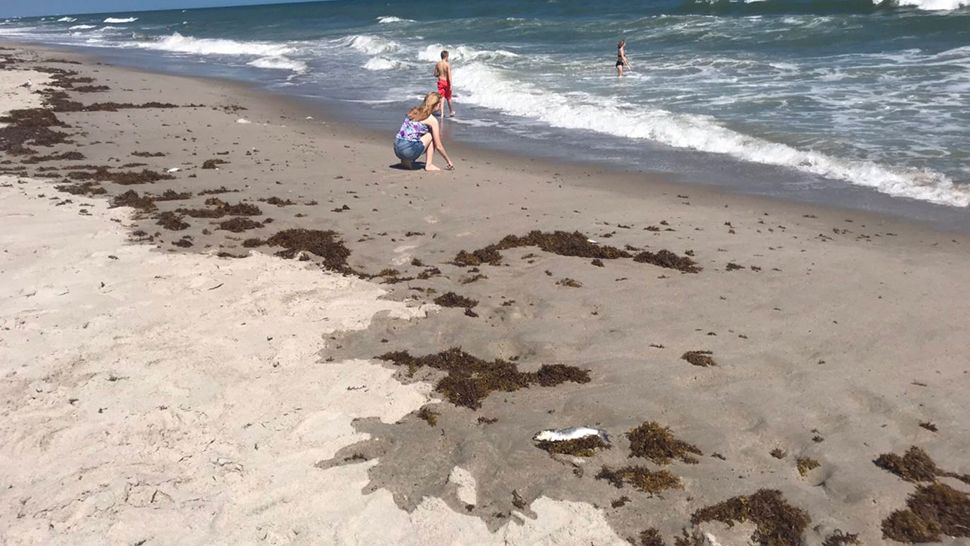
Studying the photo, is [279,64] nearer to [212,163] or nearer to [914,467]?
[212,163]

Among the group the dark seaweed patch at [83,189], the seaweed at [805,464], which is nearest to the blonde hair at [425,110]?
the dark seaweed patch at [83,189]

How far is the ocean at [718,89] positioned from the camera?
1016 cm

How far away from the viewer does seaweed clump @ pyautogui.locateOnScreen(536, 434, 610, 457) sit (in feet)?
12.6

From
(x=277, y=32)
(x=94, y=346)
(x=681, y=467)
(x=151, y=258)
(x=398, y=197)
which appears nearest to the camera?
(x=681, y=467)

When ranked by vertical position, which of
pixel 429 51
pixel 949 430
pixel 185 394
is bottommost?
pixel 949 430

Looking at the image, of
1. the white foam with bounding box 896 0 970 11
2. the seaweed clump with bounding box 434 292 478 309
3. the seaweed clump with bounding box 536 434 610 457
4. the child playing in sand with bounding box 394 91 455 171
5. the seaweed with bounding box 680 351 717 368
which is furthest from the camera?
the white foam with bounding box 896 0 970 11

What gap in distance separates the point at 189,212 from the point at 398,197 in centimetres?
239

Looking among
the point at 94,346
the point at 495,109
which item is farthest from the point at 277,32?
the point at 94,346

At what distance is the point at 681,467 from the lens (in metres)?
3.75

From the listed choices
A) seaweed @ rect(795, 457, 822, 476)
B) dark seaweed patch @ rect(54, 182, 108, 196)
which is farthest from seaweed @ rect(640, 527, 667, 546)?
dark seaweed patch @ rect(54, 182, 108, 196)

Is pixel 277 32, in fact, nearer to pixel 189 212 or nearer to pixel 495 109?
pixel 495 109

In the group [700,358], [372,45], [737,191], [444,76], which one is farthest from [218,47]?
[700,358]

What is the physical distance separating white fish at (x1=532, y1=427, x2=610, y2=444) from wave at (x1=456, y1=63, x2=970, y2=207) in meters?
6.85

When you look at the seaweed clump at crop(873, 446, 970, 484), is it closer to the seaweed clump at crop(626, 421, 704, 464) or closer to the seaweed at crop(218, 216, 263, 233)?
the seaweed clump at crop(626, 421, 704, 464)
